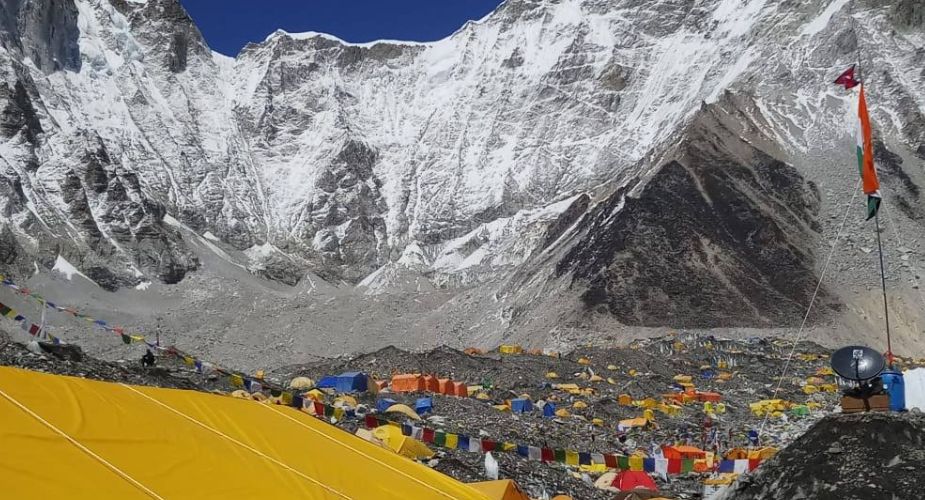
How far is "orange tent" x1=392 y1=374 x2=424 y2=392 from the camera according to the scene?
37.1m

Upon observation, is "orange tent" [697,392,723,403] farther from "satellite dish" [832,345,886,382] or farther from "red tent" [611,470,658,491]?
"satellite dish" [832,345,886,382]

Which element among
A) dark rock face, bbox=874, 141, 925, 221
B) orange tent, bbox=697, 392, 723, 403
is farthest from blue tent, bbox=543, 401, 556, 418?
dark rock face, bbox=874, 141, 925, 221

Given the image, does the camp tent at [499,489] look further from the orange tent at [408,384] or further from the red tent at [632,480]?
the orange tent at [408,384]

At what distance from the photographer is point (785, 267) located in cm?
8744

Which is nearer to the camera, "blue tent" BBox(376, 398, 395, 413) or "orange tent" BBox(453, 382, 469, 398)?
"blue tent" BBox(376, 398, 395, 413)

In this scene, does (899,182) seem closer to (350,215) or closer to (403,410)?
(403,410)

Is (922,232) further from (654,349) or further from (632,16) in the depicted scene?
(632,16)

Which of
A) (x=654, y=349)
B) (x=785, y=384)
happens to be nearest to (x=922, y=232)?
(x=654, y=349)

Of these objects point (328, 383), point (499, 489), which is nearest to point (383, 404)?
point (328, 383)

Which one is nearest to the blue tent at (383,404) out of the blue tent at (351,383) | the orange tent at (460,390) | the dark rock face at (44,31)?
the blue tent at (351,383)

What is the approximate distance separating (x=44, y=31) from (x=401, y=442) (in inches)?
6997

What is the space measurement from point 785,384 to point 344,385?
25799 mm

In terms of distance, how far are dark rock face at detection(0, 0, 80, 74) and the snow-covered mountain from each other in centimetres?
45

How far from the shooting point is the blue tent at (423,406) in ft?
97.3
